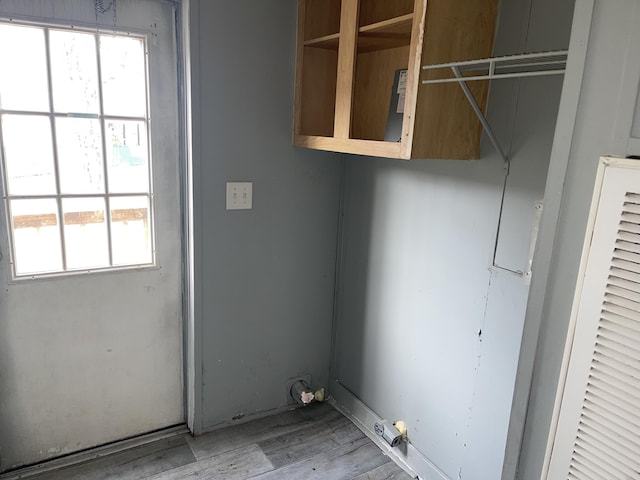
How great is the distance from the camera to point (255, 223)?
2.18 metres

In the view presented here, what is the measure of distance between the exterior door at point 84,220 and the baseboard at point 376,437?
0.98m

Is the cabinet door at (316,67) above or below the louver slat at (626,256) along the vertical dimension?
above

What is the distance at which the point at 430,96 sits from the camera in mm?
1484

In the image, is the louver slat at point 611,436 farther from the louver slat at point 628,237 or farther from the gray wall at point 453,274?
the gray wall at point 453,274

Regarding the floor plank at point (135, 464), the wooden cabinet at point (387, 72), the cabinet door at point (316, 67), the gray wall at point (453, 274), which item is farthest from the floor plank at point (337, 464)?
the cabinet door at point (316, 67)

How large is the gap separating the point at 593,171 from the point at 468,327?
3.29 ft

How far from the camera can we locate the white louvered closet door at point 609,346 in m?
0.82

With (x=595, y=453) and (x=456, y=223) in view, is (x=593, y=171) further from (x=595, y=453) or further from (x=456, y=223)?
(x=456, y=223)

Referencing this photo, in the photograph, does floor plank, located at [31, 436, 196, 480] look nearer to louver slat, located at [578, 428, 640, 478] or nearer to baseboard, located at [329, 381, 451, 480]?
baseboard, located at [329, 381, 451, 480]

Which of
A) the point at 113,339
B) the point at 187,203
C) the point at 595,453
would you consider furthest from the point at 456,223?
the point at 113,339

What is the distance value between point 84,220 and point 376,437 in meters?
1.69

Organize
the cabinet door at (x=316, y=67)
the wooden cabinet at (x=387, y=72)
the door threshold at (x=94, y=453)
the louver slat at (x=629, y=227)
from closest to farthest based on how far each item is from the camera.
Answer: the louver slat at (x=629, y=227)
the wooden cabinet at (x=387, y=72)
the door threshold at (x=94, y=453)
the cabinet door at (x=316, y=67)

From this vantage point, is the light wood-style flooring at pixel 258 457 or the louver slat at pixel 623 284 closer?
the louver slat at pixel 623 284

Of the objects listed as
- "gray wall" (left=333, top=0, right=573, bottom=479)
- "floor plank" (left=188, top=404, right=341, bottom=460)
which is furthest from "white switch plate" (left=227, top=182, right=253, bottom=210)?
"floor plank" (left=188, top=404, right=341, bottom=460)
